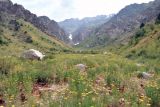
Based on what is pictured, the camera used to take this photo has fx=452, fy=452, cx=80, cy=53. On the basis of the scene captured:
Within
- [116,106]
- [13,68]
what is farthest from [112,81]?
[13,68]

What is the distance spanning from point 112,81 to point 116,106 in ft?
13.7

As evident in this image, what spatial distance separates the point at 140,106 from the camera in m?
12.4

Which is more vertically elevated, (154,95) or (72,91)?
(72,91)

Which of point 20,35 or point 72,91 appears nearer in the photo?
point 72,91

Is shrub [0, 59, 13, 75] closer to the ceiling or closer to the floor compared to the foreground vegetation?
closer to the ceiling

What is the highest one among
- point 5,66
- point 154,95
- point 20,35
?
point 20,35

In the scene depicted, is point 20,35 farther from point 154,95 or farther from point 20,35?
point 154,95

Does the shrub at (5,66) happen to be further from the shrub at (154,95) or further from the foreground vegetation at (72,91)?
the shrub at (154,95)

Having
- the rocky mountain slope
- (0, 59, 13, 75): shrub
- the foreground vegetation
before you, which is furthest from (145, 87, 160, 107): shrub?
the rocky mountain slope

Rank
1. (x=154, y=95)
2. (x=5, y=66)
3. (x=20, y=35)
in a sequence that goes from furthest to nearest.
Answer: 1. (x=20, y=35)
2. (x=5, y=66)
3. (x=154, y=95)

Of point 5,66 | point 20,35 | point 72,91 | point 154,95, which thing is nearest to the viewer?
point 72,91

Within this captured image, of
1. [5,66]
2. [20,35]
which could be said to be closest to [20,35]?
[20,35]

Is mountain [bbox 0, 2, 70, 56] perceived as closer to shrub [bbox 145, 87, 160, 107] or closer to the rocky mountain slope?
the rocky mountain slope

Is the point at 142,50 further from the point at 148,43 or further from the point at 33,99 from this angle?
the point at 33,99
